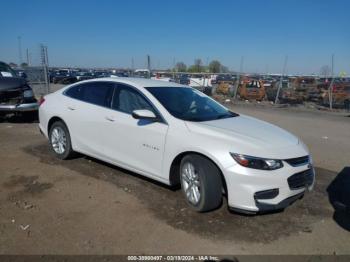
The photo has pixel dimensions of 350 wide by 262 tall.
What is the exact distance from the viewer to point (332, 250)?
384 cm

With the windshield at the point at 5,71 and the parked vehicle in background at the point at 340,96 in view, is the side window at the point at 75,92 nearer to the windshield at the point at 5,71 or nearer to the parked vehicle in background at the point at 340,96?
the windshield at the point at 5,71

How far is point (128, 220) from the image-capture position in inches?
171

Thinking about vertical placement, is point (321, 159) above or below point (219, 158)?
below

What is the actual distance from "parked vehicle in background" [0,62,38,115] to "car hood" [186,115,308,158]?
726cm

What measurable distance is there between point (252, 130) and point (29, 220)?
2.83 metres

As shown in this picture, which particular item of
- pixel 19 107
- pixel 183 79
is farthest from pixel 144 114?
pixel 183 79

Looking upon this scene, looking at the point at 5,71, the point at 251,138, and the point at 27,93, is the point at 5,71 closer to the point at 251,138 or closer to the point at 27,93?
the point at 27,93

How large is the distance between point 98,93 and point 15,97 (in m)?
5.55

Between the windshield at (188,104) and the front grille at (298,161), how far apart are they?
1.25 meters

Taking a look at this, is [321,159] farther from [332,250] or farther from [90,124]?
[90,124]

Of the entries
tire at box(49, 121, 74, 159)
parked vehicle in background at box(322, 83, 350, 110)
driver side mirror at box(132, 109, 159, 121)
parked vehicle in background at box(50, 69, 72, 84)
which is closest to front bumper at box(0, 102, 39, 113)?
tire at box(49, 121, 74, 159)

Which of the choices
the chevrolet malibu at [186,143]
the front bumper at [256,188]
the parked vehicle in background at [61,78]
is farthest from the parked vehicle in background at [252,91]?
the parked vehicle in background at [61,78]

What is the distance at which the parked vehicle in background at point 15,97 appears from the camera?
1034 cm

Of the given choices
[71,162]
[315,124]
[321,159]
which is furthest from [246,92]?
[71,162]
